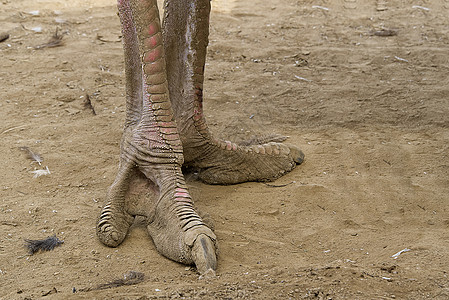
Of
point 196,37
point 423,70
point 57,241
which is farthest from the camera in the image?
point 423,70

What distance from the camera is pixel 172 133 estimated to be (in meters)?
3.18

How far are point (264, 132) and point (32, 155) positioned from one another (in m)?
1.75

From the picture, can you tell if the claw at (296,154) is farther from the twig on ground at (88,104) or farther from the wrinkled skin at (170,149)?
the twig on ground at (88,104)

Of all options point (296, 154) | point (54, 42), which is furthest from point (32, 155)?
point (54, 42)

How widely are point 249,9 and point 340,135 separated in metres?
4.12

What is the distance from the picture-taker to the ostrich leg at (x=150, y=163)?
2924mm

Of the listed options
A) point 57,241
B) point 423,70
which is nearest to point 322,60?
point 423,70

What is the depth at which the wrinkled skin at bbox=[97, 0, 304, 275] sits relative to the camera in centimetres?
295

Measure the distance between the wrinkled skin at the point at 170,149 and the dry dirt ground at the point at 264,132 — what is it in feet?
0.38

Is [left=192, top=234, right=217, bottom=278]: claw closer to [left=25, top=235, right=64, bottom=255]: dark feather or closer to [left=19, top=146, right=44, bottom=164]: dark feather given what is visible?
[left=25, top=235, right=64, bottom=255]: dark feather

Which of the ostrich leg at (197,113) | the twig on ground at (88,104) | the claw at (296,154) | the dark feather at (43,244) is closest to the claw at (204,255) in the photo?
the dark feather at (43,244)

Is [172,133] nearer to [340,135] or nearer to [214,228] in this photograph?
[214,228]

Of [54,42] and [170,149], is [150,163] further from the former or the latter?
[54,42]

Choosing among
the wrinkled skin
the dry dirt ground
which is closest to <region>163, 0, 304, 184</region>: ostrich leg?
the wrinkled skin
